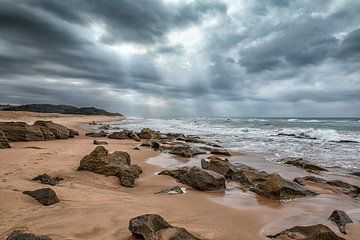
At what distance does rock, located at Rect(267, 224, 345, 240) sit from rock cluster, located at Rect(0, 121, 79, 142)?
1308 centimetres

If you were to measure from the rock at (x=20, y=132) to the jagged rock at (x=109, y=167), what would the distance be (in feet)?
28.2

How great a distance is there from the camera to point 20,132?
48.6 ft

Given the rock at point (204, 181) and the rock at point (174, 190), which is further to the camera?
the rock at point (204, 181)

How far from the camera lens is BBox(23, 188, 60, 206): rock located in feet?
15.1

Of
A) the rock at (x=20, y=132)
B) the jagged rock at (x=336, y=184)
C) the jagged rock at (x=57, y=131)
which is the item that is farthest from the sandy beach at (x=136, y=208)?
the jagged rock at (x=57, y=131)

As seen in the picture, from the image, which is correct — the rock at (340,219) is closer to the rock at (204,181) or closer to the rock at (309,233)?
the rock at (309,233)

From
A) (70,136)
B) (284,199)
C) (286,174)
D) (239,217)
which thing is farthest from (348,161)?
(70,136)

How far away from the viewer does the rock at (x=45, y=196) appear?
460 centimetres

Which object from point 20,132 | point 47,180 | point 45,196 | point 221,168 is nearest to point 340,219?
point 221,168

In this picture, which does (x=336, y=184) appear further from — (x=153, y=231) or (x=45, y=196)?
(x=45, y=196)

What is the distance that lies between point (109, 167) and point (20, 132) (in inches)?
379

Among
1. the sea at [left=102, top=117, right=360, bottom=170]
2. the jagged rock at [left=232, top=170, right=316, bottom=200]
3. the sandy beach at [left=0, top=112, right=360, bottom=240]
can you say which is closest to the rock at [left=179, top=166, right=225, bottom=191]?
the sandy beach at [left=0, top=112, right=360, bottom=240]

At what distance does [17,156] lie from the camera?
30.4 feet

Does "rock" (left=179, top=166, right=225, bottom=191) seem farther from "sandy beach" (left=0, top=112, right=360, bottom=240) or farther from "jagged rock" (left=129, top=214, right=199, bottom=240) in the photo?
"jagged rock" (left=129, top=214, right=199, bottom=240)
